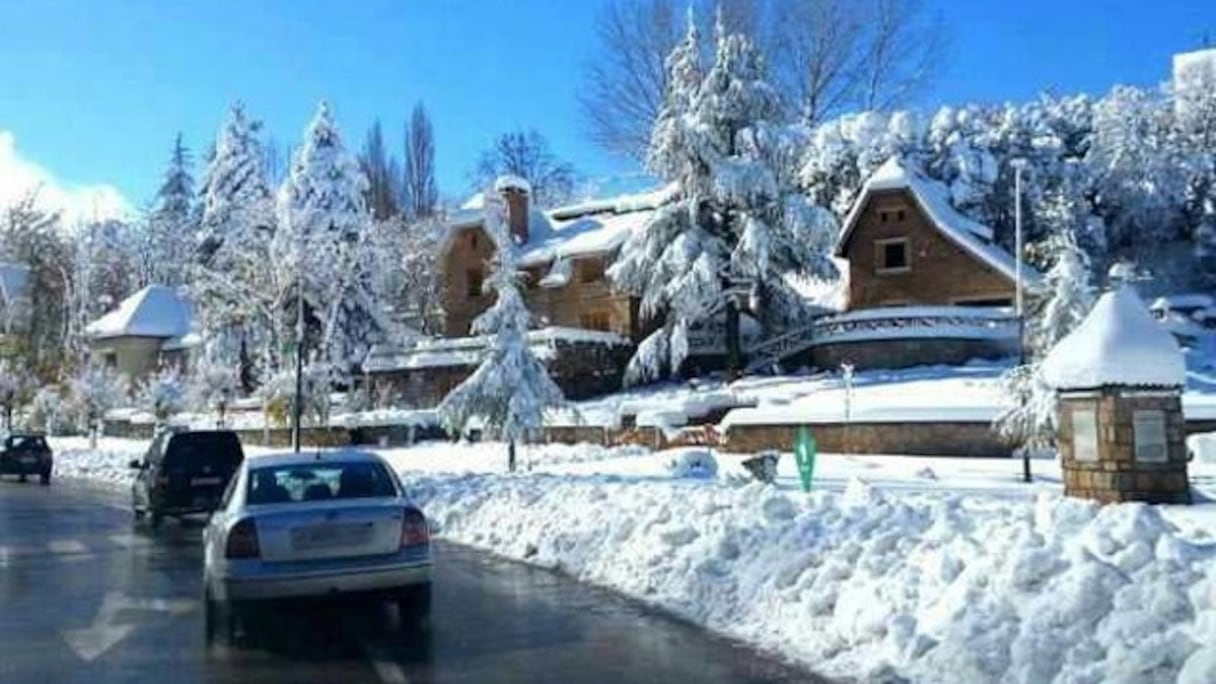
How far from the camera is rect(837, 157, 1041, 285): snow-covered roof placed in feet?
158

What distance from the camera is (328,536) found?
10.5 metres

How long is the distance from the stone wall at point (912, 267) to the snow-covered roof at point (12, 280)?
207 ft

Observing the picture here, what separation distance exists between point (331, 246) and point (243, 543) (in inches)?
1817

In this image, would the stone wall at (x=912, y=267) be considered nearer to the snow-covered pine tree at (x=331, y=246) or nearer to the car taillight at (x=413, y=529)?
the snow-covered pine tree at (x=331, y=246)

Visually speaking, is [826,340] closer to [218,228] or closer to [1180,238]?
[1180,238]

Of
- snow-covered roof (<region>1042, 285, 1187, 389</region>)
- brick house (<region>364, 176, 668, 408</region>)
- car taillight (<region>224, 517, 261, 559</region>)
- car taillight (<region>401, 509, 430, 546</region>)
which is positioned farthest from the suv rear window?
brick house (<region>364, 176, 668, 408</region>)

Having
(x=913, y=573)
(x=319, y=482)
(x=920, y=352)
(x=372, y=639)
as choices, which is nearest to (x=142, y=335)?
(x=920, y=352)

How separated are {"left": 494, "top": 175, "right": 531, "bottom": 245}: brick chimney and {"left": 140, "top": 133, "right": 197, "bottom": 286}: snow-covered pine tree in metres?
35.4

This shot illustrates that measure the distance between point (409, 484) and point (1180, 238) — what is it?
126 feet

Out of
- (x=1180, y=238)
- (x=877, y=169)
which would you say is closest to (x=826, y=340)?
(x=877, y=169)

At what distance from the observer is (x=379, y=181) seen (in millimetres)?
94375

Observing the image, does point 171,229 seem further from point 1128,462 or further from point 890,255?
point 1128,462

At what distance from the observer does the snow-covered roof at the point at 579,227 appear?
54.8 m

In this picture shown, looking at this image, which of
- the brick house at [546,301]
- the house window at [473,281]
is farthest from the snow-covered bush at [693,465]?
the house window at [473,281]
